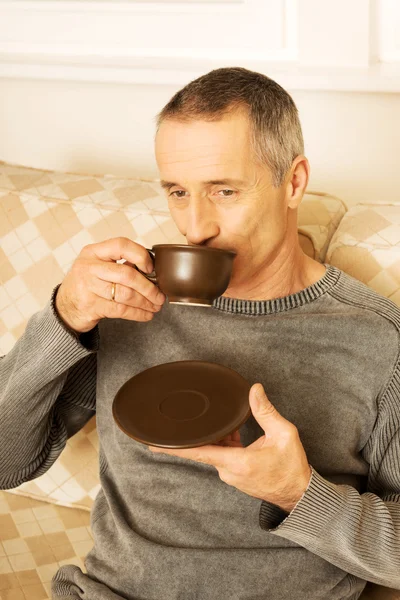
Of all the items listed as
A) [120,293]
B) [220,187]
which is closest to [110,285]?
[120,293]

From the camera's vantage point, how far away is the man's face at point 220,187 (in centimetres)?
135

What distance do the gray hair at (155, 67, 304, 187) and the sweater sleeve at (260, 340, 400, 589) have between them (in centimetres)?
46

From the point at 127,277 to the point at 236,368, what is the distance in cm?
33

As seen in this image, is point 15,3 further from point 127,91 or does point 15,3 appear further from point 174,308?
point 174,308

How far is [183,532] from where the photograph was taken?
4.56ft

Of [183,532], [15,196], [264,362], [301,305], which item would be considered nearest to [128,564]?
[183,532]

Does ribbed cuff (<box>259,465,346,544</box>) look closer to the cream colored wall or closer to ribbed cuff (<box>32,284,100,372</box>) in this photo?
ribbed cuff (<box>32,284,100,372</box>)

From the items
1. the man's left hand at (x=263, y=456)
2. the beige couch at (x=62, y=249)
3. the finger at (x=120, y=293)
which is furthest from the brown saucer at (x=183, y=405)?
the beige couch at (x=62, y=249)

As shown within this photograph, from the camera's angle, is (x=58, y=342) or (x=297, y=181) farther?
(x=297, y=181)

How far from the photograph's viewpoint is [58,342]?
1364 mm

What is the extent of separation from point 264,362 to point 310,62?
83 centimetres

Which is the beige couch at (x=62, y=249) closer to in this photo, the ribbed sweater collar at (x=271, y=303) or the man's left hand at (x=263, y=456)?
the ribbed sweater collar at (x=271, y=303)

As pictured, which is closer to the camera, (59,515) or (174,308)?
(174,308)

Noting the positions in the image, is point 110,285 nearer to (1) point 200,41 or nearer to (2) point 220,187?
(2) point 220,187
